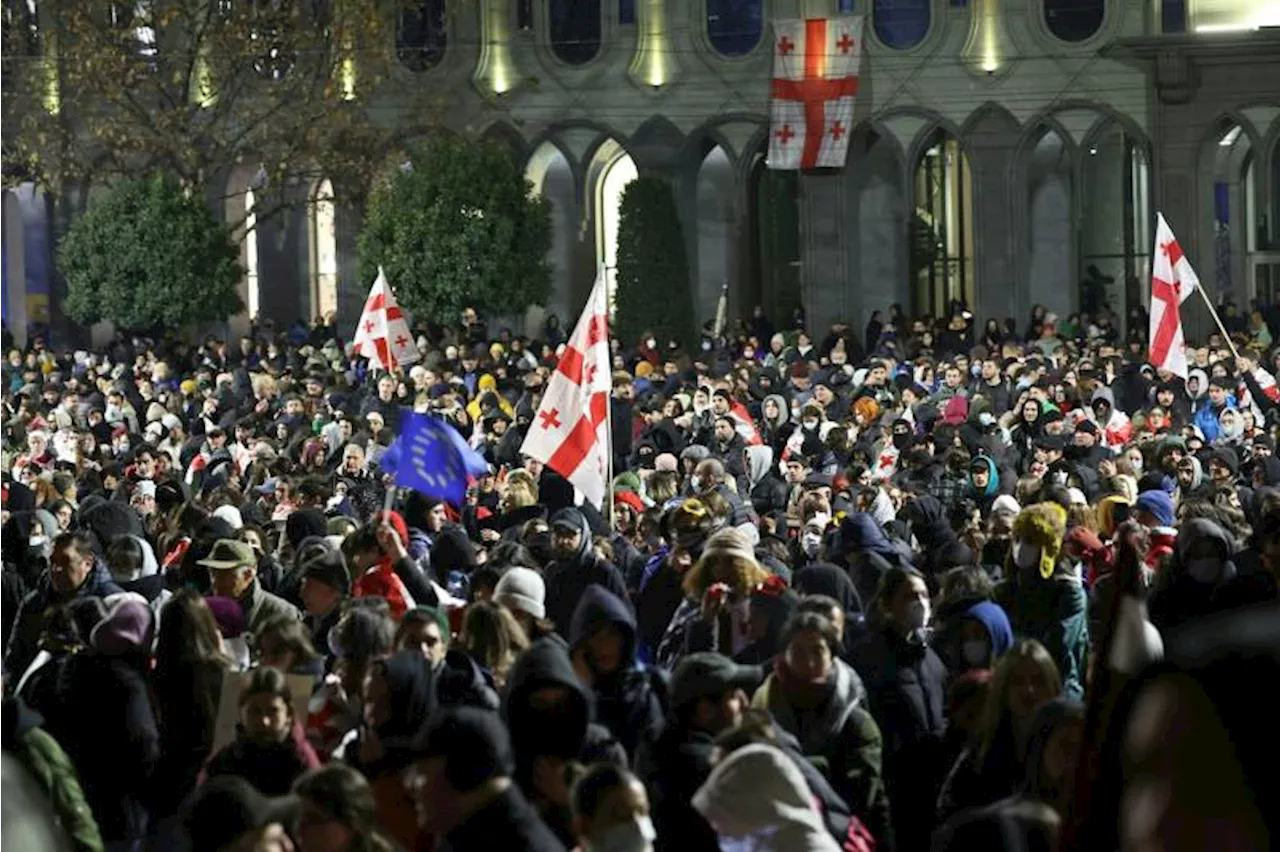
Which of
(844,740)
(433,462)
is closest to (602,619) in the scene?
(844,740)

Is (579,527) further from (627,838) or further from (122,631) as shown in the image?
(627,838)

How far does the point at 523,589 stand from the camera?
960 centimetres

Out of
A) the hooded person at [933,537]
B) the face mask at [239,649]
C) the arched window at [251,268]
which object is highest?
the arched window at [251,268]

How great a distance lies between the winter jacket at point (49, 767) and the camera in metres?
6.27

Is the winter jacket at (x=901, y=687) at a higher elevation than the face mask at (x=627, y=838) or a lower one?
lower

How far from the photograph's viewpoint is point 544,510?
1519 centimetres

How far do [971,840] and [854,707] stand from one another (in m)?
2.96

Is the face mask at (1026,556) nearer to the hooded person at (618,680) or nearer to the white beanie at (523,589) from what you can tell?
the white beanie at (523,589)

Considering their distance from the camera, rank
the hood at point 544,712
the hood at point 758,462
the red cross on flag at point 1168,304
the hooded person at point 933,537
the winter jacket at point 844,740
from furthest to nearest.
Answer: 1. the red cross on flag at point 1168,304
2. the hood at point 758,462
3. the hooded person at point 933,537
4. the winter jacket at point 844,740
5. the hood at point 544,712

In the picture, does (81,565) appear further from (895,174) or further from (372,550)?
(895,174)

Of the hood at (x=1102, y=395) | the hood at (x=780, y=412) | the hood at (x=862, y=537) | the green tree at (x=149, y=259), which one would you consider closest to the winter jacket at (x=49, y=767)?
the hood at (x=862, y=537)

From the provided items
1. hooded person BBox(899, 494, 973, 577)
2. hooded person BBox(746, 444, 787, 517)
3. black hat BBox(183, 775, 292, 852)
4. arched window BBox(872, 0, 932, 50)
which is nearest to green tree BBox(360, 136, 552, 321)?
arched window BBox(872, 0, 932, 50)

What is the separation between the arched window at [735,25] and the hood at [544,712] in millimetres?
38808

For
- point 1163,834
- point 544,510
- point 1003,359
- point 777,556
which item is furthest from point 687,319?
point 1163,834
